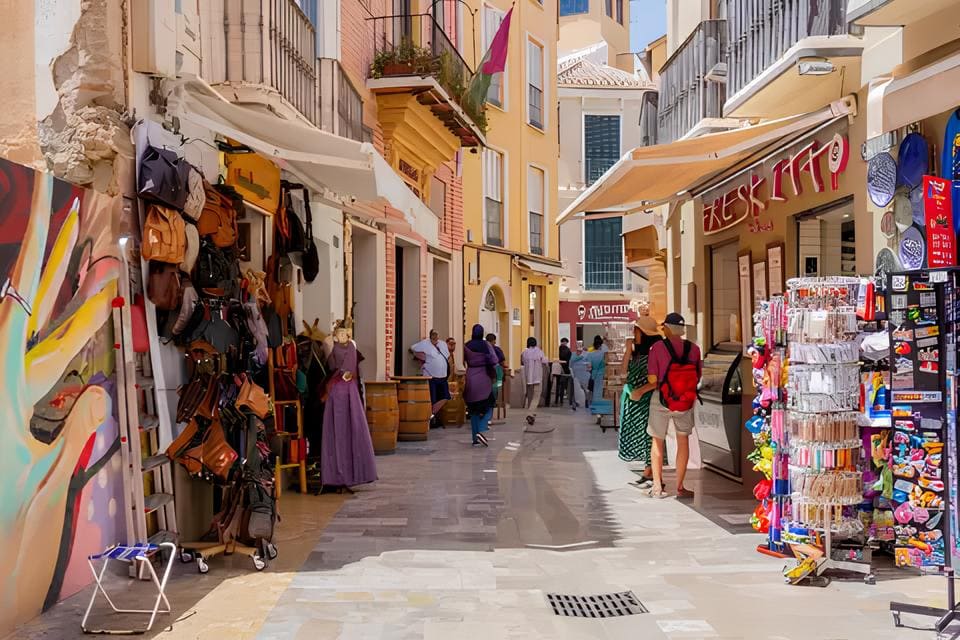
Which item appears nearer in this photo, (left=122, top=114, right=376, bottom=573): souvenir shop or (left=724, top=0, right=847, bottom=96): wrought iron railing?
(left=122, top=114, right=376, bottom=573): souvenir shop

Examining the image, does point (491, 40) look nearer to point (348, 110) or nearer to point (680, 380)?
point (348, 110)

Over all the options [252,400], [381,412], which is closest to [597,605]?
[252,400]

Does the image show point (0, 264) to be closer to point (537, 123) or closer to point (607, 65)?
point (537, 123)

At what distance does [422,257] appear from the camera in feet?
54.4

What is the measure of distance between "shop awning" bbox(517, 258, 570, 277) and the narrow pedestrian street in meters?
13.7

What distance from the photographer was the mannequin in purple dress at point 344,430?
30.0 ft

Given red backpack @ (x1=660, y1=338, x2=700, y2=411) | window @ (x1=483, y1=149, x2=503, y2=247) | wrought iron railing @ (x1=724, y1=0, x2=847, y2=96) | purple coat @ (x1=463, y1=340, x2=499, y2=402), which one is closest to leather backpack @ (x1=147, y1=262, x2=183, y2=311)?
red backpack @ (x1=660, y1=338, x2=700, y2=411)

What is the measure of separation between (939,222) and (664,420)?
384 centimetres

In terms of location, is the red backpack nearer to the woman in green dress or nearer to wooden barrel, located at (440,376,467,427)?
the woman in green dress

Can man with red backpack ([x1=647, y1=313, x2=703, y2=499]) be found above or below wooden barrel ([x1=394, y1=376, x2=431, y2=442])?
above

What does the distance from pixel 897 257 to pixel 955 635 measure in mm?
3003

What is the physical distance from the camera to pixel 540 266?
24.3 metres

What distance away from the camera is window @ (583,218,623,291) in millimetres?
33969

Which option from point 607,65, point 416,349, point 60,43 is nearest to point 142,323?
point 60,43
